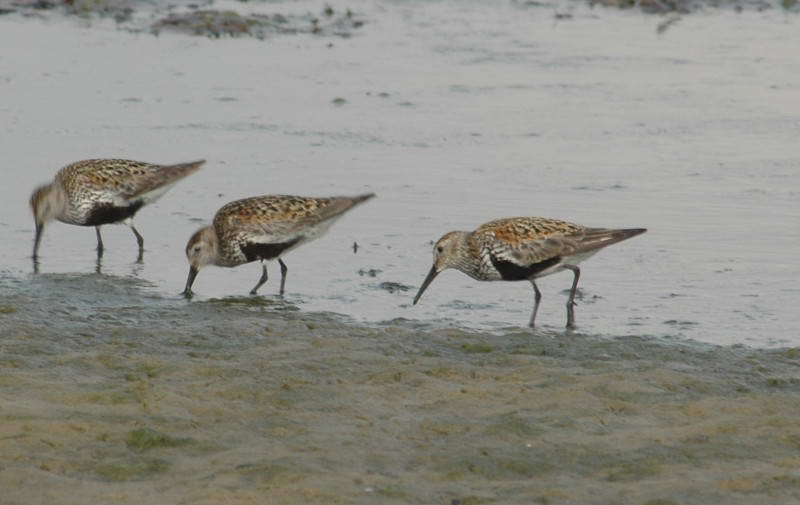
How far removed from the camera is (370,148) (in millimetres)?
16375

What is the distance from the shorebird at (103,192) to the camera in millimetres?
13047

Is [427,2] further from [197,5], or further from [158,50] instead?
[158,50]

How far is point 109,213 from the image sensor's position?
13.2 m

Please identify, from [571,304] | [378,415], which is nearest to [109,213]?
[571,304]

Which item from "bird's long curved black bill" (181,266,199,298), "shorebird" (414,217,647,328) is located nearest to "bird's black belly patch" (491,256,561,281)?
"shorebird" (414,217,647,328)

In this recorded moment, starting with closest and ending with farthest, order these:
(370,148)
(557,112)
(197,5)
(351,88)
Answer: (370,148), (557,112), (351,88), (197,5)

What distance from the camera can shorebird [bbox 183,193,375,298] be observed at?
473 inches

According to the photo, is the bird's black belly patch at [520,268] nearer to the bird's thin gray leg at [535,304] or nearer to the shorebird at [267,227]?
the bird's thin gray leg at [535,304]

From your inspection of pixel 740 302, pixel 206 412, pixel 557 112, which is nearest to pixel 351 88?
pixel 557 112

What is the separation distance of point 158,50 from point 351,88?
13.8 ft

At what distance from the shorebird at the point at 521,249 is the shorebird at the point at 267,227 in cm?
117

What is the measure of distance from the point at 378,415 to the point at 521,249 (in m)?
3.63

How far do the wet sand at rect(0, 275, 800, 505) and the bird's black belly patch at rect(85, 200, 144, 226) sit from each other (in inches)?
118

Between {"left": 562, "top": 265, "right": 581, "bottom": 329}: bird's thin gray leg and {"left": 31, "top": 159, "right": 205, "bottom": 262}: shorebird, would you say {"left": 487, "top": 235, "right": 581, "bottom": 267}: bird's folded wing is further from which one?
{"left": 31, "top": 159, "right": 205, "bottom": 262}: shorebird
